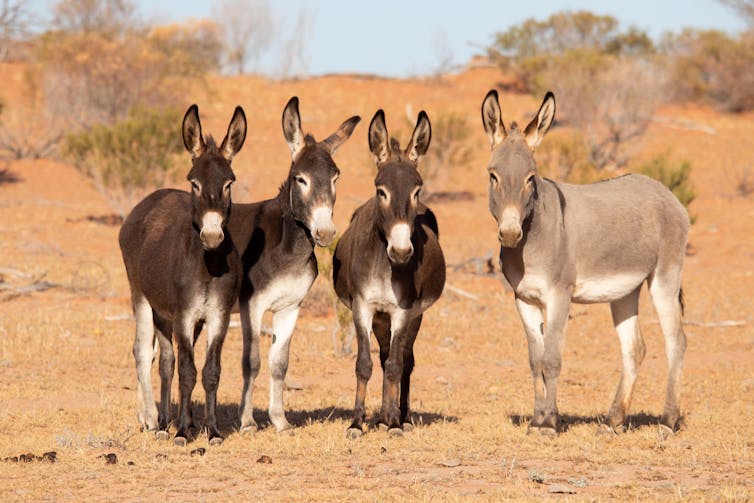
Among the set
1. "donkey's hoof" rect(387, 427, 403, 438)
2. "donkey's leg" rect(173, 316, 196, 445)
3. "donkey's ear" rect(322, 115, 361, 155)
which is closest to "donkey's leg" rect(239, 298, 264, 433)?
"donkey's leg" rect(173, 316, 196, 445)

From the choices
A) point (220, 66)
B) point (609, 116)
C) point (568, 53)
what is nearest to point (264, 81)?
point (220, 66)

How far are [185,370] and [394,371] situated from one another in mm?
1647

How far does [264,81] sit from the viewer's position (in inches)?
1911

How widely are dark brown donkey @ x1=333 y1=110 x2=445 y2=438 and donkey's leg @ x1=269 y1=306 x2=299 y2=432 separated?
56 centimetres

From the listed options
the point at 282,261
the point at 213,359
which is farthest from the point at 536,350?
the point at 213,359

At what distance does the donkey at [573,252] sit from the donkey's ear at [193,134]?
229 cm

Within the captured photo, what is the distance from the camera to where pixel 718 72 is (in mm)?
46594

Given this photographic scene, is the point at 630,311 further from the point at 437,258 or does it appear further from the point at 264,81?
the point at 264,81

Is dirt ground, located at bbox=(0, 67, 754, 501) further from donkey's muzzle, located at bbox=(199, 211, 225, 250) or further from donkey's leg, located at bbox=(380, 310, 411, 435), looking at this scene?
donkey's muzzle, located at bbox=(199, 211, 225, 250)

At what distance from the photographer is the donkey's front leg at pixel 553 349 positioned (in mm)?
7906

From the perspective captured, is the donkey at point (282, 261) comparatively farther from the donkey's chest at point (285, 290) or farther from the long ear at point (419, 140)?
the long ear at point (419, 140)

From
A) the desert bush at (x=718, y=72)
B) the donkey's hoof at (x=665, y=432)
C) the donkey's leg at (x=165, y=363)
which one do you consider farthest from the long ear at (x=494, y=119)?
the desert bush at (x=718, y=72)

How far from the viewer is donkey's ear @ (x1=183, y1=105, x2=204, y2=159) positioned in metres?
7.77

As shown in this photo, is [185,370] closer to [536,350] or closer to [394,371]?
[394,371]
